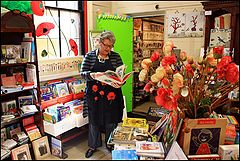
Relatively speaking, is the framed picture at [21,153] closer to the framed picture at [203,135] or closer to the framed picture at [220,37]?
the framed picture at [203,135]

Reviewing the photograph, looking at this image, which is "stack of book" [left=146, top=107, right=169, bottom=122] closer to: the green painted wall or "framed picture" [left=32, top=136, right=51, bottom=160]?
"framed picture" [left=32, top=136, right=51, bottom=160]

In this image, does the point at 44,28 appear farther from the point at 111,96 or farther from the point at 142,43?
the point at 142,43

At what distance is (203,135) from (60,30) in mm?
2155

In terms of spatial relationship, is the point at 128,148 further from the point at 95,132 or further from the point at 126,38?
the point at 126,38

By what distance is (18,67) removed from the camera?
2152 mm

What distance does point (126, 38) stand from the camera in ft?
10.7

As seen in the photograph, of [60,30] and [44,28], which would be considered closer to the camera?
[44,28]

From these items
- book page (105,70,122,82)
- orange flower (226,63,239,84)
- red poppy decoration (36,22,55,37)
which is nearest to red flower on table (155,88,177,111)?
orange flower (226,63,239,84)

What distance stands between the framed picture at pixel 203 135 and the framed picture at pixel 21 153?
1.53 meters

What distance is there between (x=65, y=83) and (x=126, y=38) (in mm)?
1218

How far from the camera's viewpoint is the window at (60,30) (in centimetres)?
243

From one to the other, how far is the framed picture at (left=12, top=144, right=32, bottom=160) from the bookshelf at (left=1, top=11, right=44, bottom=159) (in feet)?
0.86

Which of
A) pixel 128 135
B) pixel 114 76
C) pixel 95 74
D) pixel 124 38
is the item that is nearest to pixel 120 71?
pixel 114 76

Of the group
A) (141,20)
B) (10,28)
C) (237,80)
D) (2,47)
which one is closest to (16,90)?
(2,47)
